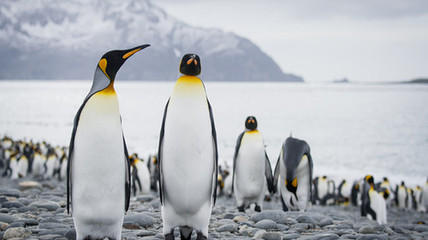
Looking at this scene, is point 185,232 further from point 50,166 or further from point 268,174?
point 50,166

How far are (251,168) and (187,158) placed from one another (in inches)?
116

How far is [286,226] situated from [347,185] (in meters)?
8.33

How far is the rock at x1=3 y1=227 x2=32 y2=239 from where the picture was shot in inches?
147

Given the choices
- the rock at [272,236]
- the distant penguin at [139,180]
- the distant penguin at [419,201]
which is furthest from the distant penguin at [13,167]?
the distant penguin at [419,201]

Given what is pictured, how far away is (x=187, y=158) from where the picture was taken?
145 inches

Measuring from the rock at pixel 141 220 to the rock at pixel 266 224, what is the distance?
1.07 metres

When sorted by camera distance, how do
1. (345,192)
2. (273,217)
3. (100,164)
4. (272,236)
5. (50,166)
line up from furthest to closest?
1. (50,166)
2. (345,192)
3. (273,217)
4. (272,236)
5. (100,164)

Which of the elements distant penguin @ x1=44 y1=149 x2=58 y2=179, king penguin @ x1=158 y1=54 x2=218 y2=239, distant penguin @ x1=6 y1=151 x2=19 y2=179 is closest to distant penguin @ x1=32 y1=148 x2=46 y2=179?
distant penguin @ x1=44 y1=149 x2=58 y2=179

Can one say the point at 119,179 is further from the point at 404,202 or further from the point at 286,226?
the point at 404,202

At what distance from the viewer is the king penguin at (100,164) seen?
3.40m

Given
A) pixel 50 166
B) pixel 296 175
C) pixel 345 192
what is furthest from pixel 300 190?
pixel 50 166

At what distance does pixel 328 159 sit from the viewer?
70.4 ft

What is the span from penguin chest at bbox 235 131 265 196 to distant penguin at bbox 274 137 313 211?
1.08 ft

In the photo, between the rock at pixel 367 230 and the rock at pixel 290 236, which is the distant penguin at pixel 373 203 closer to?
the rock at pixel 367 230
